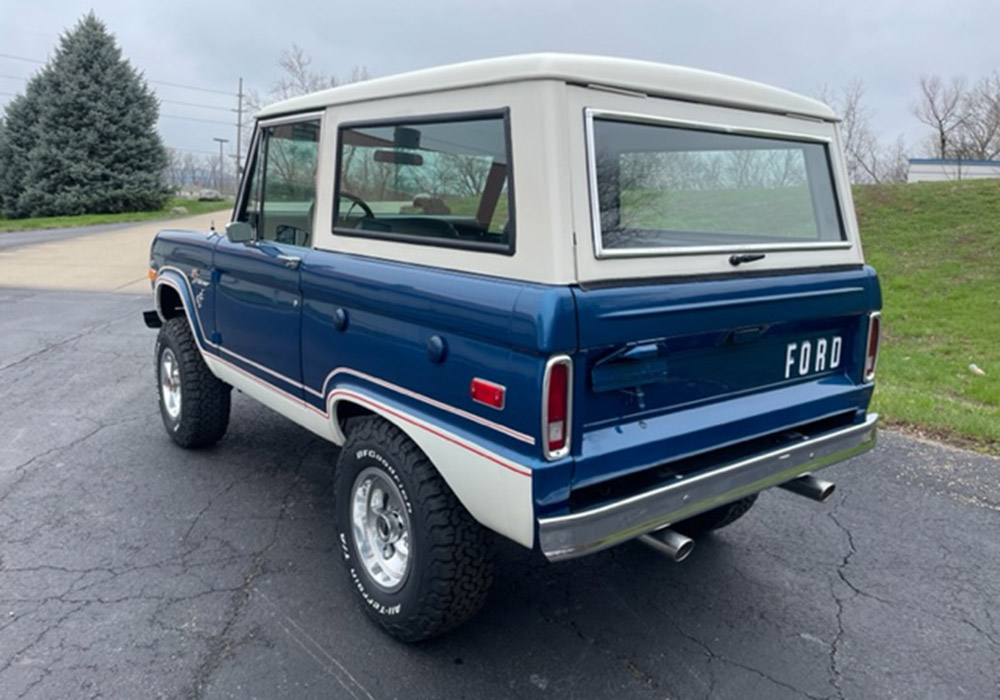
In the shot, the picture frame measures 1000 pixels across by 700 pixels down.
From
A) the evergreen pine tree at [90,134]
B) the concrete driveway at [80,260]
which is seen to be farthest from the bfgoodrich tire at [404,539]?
the evergreen pine tree at [90,134]

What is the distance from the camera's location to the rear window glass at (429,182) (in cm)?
265

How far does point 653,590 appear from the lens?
11.2ft

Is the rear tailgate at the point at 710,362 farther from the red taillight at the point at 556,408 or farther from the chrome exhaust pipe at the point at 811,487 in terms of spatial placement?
the chrome exhaust pipe at the point at 811,487

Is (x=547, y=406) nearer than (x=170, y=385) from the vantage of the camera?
Yes

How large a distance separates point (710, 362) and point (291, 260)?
6.11 ft

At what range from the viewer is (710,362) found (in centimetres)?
283

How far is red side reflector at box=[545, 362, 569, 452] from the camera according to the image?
231 cm

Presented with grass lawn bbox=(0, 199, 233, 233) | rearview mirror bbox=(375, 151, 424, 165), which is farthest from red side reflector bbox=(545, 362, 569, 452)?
grass lawn bbox=(0, 199, 233, 233)

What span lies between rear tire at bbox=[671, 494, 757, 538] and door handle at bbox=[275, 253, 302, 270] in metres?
2.21

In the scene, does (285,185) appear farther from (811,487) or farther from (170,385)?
(811,487)

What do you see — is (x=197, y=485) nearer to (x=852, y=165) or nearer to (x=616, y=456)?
(x=616, y=456)

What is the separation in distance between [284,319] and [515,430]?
63.5 inches

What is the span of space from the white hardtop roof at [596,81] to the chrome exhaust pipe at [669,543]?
5.07ft

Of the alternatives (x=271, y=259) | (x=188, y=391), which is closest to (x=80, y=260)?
(x=188, y=391)
